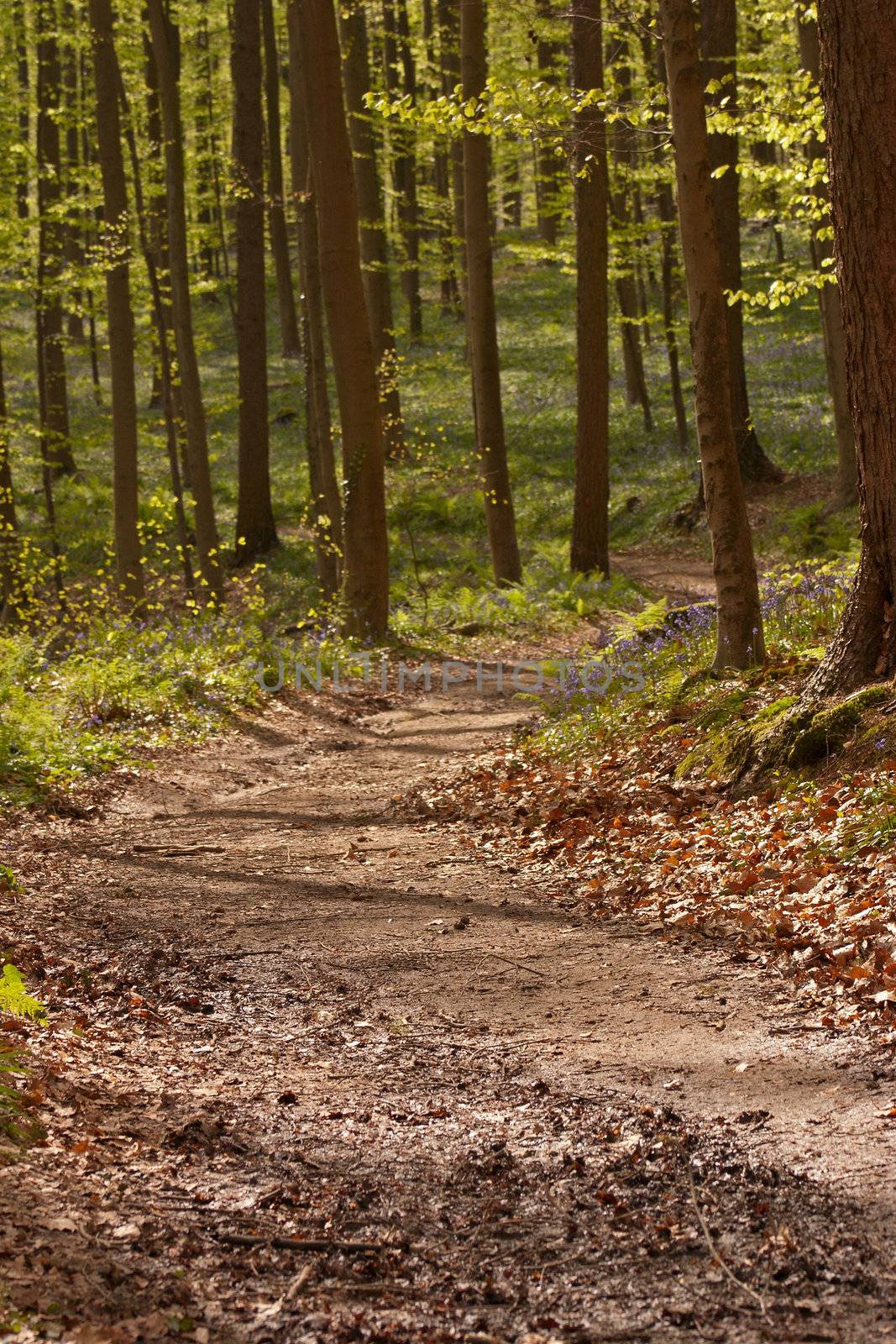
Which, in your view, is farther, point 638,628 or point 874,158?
point 638,628

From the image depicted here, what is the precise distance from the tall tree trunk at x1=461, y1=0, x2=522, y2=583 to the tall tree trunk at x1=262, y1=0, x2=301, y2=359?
12.0m

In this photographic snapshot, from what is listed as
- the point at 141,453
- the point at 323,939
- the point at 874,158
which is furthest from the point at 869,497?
the point at 141,453

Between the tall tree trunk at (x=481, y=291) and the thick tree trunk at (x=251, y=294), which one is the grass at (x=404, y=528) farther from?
the tall tree trunk at (x=481, y=291)

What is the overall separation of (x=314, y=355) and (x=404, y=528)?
8801 millimetres

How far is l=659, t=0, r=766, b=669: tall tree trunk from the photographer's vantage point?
7.45 m

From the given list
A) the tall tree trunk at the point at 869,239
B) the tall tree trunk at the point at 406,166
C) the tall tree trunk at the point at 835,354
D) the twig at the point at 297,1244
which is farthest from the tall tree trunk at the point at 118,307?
the tall tree trunk at the point at 406,166

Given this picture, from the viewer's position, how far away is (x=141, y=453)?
32688mm

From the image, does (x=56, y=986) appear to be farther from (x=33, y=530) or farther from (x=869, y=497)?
(x=33, y=530)

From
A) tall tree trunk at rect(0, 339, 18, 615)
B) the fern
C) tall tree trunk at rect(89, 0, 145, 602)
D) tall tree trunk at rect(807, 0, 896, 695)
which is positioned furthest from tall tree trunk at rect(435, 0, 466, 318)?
the fern

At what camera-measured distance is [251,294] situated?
2123cm

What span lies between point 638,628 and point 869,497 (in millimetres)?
4270

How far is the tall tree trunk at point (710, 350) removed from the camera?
293 inches

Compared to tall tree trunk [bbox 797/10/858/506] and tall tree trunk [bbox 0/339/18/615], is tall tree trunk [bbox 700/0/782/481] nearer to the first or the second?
tall tree trunk [bbox 797/10/858/506]

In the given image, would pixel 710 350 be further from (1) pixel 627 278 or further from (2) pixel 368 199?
(1) pixel 627 278
